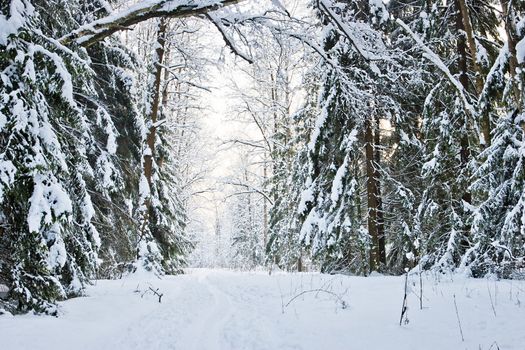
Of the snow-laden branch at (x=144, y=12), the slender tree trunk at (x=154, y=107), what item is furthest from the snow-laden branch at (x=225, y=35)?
the slender tree trunk at (x=154, y=107)

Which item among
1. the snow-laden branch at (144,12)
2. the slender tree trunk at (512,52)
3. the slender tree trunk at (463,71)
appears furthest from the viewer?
the slender tree trunk at (463,71)

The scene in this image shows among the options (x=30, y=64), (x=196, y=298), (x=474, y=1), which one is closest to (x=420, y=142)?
(x=474, y=1)

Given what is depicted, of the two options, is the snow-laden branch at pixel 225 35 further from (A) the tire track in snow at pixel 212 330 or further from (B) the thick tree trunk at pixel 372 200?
(B) the thick tree trunk at pixel 372 200

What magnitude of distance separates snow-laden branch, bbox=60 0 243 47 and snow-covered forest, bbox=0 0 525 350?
0.02 metres

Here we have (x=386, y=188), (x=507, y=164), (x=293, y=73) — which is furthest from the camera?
(x=293, y=73)

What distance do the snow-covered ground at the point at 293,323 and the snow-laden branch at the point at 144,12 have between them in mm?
3463

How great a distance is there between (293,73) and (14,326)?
53.3 ft

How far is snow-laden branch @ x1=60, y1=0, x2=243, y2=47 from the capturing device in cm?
473

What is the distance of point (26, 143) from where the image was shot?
165 inches

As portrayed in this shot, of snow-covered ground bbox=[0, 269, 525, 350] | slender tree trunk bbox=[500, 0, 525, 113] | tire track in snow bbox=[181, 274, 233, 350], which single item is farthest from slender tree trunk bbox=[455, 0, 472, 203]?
tire track in snow bbox=[181, 274, 233, 350]

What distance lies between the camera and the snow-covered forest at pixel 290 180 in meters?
4.18

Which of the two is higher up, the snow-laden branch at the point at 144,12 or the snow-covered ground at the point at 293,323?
the snow-laden branch at the point at 144,12

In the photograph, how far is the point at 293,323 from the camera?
450cm

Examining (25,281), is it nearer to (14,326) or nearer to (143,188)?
(14,326)
